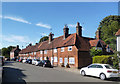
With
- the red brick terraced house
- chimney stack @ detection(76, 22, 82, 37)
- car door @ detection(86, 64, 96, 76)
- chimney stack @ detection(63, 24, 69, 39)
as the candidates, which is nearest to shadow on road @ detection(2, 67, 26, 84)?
car door @ detection(86, 64, 96, 76)

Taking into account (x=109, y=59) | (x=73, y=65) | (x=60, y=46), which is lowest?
(x=73, y=65)

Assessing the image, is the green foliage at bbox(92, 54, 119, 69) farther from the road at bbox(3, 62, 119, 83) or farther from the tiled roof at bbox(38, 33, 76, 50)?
the tiled roof at bbox(38, 33, 76, 50)

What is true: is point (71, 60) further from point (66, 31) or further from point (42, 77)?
point (42, 77)

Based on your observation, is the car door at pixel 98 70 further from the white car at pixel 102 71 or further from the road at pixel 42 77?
the road at pixel 42 77

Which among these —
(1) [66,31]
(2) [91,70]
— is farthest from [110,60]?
(1) [66,31]

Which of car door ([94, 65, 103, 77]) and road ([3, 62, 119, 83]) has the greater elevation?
car door ([94, 65, 103, 77])

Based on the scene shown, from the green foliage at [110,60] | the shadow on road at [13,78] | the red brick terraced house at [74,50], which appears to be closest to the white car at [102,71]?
the green foliage at [110,60]

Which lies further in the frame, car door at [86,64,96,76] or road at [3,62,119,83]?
car door at [86,64,96,76]

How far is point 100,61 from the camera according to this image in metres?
20.5

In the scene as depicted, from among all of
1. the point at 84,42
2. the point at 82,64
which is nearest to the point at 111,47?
the point at 84,42

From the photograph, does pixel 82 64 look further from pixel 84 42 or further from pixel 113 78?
pixel 113 78

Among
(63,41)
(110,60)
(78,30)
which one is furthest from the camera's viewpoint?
(63,41)

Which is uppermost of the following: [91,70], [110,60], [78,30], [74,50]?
[78,30]

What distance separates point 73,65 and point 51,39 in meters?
16.4
